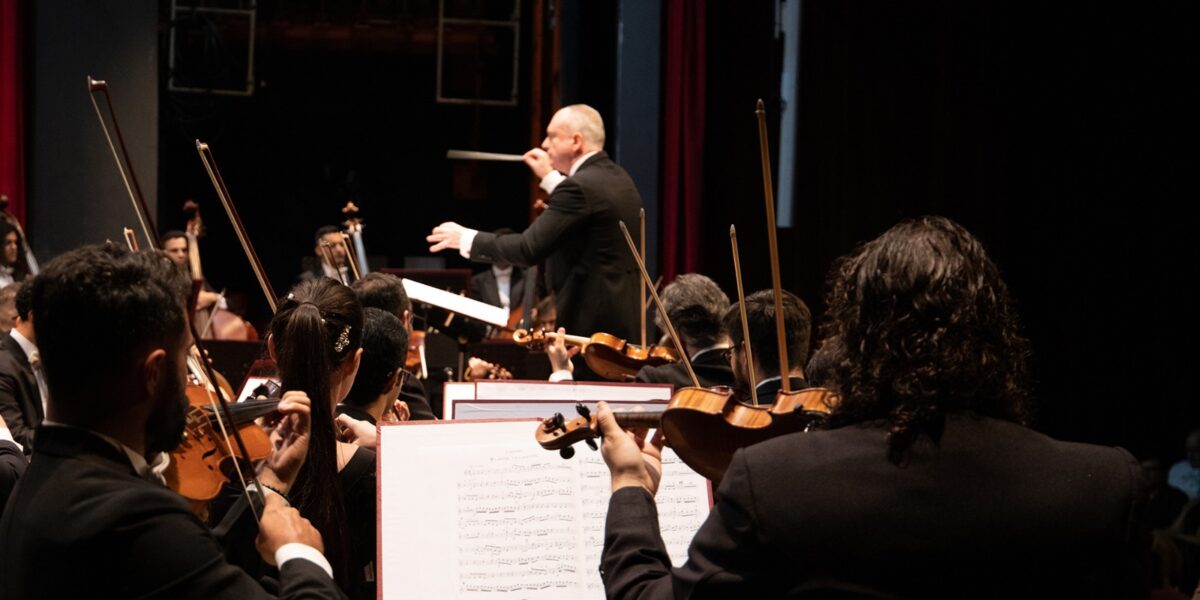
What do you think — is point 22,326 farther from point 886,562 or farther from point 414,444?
point 886,562

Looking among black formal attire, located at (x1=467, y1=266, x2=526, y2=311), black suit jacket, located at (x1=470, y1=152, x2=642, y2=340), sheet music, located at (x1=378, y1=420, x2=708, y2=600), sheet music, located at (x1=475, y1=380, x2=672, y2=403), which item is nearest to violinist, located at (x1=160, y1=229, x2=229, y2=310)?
black formal attire, located at (x1=467, y1=266, x2=526, y2=311)

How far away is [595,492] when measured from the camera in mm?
2246

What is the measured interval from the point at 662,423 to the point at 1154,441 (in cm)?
531

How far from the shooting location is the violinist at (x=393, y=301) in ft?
10.4

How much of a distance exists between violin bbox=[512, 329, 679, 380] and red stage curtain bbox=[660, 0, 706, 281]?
208cm

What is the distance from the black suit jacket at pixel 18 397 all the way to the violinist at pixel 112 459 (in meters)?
1.97

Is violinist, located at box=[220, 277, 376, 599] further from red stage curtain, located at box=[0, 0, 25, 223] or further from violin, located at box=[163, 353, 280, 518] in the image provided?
red stage curtain, located at box=[0, 0, 25, 223]

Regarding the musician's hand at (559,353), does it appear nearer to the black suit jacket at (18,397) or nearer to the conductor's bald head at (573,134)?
the conductor's bald head at (573,134)

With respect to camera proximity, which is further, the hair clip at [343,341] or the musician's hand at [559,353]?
the musician's hand at [559,353]

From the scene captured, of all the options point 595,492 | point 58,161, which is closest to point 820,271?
point 58,161

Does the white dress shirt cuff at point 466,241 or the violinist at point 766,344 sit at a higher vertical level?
the white dress shirt cuff at point 466,241

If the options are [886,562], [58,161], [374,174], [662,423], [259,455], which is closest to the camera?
[886,562]

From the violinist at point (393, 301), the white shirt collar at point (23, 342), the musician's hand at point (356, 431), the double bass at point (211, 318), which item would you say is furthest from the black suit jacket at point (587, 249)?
the double bass at point (211, 318)

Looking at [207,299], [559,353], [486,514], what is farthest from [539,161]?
[486,514]
